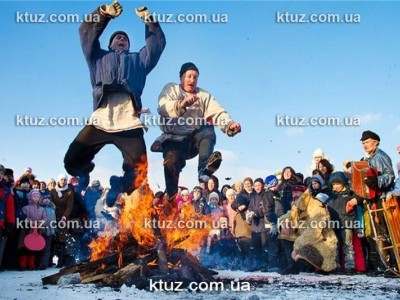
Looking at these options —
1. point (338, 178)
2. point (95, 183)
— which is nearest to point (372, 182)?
point (338, 178)

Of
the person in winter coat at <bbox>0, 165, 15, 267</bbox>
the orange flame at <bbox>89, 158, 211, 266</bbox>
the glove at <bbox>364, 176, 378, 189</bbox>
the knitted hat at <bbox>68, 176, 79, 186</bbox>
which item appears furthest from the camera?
the knitted hat at <bbox>68, 176, 79, 186</bbox>

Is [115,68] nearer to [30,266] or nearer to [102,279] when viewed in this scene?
[102,279]

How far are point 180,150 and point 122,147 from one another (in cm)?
88

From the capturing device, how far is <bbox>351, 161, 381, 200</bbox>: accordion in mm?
6944

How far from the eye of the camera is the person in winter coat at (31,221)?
816 centimetres

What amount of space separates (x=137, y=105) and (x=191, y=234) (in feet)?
5.95

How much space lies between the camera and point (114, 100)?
6.88 meters

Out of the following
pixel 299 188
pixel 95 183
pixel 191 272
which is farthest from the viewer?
pixel 95 183

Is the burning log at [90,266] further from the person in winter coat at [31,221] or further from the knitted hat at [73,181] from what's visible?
the knitted hat at [73,181]

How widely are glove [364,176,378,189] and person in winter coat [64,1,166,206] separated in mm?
2905

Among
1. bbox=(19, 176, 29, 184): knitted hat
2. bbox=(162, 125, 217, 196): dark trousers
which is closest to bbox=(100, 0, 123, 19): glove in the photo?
bbox=(162, 125, 217, 196): dark trousers

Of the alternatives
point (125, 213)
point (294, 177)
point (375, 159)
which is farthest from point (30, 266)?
point (375, 159)

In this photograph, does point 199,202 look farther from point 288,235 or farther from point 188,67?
point 188,67

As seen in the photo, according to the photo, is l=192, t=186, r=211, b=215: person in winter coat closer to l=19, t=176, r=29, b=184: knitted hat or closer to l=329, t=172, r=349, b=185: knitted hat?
l=329, t=172, r=349, b=185: knitted hat
